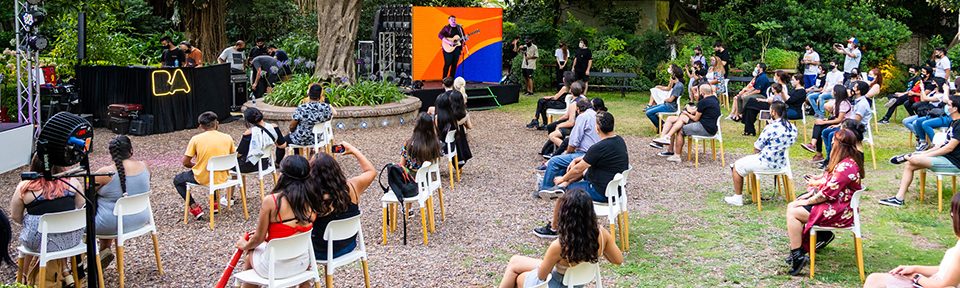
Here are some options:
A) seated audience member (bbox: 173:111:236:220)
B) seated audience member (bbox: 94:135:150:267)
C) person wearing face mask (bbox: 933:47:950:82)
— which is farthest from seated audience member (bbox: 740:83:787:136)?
seated audience member (bbox: 94:135:150:267)

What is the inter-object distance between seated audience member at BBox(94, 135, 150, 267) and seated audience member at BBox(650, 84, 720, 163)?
6.78m

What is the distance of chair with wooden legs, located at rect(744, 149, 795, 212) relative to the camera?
857 centimetres

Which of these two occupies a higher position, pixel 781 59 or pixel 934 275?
pixel 781 59

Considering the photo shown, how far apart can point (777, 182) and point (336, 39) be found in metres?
8.92

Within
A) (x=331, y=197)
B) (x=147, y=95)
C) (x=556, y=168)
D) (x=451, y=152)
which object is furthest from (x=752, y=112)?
(x=331, y=197)

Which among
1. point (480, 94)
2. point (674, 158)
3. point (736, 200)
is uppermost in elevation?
point (480, 94)

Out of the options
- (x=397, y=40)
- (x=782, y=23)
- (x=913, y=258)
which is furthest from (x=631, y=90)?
(x=913, y=258)

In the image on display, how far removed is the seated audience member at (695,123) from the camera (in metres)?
10.9

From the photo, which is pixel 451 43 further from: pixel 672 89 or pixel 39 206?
pixel 39 206

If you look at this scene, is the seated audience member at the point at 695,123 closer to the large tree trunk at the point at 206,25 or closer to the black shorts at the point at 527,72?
the black shorts at the point at 527,72

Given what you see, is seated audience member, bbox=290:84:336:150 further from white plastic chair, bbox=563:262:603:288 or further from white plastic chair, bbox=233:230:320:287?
white plastic chair, bbox=563:262:603:288

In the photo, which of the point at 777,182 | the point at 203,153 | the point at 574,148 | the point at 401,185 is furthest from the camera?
the point at 777,182

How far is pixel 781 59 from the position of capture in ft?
64.3

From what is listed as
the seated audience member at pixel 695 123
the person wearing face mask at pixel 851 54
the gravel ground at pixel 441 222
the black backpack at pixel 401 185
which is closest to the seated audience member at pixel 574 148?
the gravel ground at pixel 441 222
